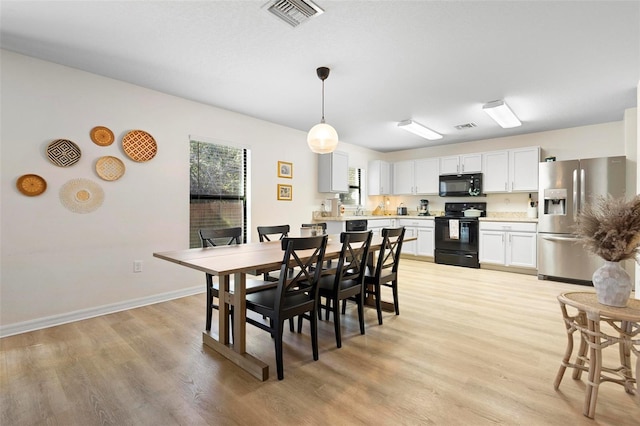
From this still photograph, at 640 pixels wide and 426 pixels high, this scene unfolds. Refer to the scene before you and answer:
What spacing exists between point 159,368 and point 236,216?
104 inches

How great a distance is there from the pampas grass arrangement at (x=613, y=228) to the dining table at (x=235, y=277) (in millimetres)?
1617

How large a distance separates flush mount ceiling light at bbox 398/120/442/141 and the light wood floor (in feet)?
9.45

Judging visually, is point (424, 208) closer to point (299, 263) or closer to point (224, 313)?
point (299, 263)

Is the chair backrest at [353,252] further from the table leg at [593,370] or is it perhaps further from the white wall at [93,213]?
the white wall at [93,213]

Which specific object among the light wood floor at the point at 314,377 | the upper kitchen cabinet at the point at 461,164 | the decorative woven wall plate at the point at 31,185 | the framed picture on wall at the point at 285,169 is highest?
the upper kitchen cabinet at the point at 461,164

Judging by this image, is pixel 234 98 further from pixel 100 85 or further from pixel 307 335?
pixel 307 335

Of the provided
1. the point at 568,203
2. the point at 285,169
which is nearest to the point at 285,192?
the point at 285,169

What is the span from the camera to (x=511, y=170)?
555 centimetres

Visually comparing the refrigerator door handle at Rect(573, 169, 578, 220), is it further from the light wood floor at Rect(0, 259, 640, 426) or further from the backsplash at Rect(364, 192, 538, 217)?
the light wood floor at Rect(0, 259, 640, 426)

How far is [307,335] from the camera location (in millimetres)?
2736

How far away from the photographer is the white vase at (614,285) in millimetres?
1658

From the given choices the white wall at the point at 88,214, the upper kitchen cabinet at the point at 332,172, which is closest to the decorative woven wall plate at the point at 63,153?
the white wall at the point at 88,214

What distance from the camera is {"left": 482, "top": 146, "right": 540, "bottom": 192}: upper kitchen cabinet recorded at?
17.5 ft

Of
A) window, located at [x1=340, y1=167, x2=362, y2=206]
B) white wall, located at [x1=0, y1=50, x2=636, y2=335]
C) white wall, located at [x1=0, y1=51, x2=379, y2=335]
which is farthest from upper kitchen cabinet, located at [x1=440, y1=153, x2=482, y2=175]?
white wall, located at [x1=0, y1=51, x2=379, y2=335]
